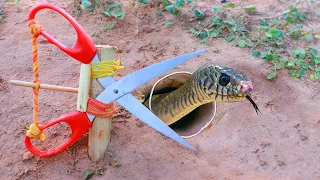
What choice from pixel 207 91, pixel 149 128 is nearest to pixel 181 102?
pixel 207 91

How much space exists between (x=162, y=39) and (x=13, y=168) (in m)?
1.64

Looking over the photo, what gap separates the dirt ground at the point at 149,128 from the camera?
2379 millimetres

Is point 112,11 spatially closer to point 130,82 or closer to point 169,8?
point 169,8

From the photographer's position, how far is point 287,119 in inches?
116

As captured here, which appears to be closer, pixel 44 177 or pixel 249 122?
pixel 44 177

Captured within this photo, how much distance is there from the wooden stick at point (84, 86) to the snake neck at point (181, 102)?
3.36ft

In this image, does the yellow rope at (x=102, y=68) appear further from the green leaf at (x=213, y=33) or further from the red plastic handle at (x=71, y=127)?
the green leaf at (x=213, y=33)

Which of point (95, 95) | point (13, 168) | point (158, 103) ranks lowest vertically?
point (158, 103)

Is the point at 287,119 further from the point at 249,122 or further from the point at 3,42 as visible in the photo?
the point at 3,42

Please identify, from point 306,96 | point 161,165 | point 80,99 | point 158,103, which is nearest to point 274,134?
point 306,96

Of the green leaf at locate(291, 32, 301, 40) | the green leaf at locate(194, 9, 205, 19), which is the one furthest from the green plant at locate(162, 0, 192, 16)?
the green leaf at locate(291, 32, 301, 40)

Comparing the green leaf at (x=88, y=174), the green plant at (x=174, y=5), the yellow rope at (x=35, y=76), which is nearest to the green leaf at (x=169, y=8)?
the green plant at (x=174, y=5)

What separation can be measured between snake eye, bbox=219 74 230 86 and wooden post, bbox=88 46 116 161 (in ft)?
2.76

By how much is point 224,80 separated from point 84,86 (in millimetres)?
1009
